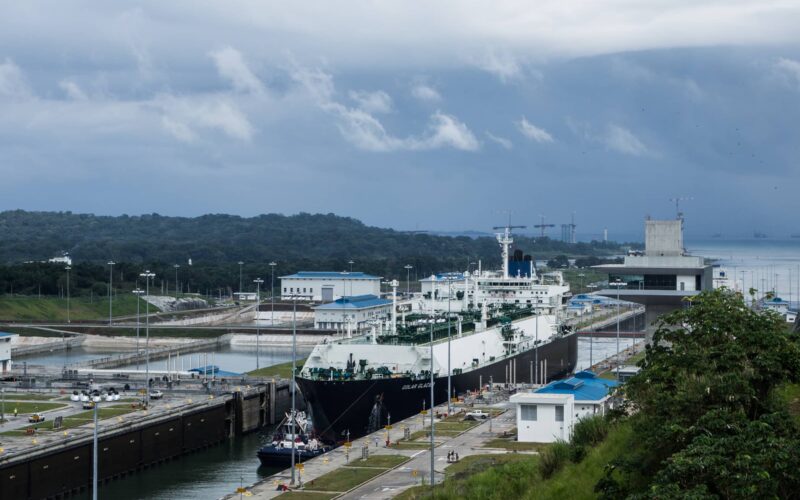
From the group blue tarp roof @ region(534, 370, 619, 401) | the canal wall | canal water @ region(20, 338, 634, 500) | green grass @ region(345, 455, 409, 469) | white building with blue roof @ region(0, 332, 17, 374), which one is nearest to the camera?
green grass @ region(345, 455, 409, 469)

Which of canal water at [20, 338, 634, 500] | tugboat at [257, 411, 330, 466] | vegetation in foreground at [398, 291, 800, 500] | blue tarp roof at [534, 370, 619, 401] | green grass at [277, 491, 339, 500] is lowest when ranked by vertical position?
canal water at [20, 338, 634, 500]

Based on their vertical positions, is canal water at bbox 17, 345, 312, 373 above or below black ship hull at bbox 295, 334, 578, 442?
Answer: below

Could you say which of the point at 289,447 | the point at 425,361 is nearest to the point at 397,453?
the point at 289,447

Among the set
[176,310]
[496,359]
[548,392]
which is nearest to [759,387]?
[548,392]

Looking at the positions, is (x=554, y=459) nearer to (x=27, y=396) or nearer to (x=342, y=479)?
(x=342, y=479)

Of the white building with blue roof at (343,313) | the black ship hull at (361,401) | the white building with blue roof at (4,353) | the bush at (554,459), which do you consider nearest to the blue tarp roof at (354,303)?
the white building with blue roof at (343,313)

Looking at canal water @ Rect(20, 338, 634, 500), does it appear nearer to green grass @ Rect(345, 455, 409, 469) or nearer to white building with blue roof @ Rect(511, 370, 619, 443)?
green grass @ Rect(345, 455, 409, 469)

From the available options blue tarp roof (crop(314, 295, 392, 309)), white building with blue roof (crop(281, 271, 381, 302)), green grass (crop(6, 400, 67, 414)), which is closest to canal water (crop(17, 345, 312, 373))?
blue tarp roof (crop(314, 295, 392, 309))
